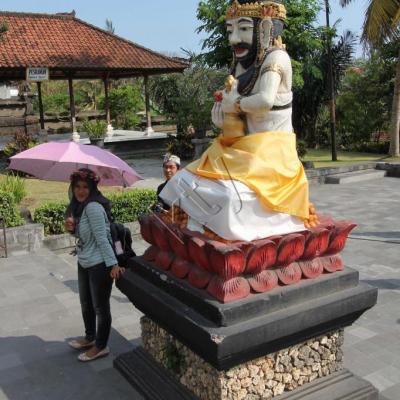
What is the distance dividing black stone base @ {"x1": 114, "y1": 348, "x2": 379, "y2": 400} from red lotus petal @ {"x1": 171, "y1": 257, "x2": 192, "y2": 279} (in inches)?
32.2

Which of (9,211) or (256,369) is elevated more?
(9,211)

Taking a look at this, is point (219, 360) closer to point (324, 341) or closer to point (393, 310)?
point (324, 341)

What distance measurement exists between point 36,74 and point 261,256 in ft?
49.0

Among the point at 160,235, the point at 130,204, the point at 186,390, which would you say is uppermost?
the point at 160,235

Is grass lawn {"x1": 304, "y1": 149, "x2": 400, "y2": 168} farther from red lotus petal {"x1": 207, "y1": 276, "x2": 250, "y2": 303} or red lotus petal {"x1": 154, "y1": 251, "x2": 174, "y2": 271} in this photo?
red lotus petal {"x1": 207, "y1": 276, "x2": 250, "y2": 303}

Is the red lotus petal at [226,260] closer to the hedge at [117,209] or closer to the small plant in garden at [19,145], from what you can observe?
the hedge at [117,209]

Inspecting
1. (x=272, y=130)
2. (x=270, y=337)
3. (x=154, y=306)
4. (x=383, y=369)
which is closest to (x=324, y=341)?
(x=270, y=337)

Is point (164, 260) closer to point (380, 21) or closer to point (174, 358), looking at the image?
point (174, 358)

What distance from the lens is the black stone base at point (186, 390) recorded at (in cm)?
335

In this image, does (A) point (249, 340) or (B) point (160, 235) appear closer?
(A) point (249, 340)

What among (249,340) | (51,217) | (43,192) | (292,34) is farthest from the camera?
(292,34)

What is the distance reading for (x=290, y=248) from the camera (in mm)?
3176

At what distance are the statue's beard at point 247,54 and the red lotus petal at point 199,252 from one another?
129 centimetres

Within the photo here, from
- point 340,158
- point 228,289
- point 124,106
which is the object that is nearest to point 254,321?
point 228,289
